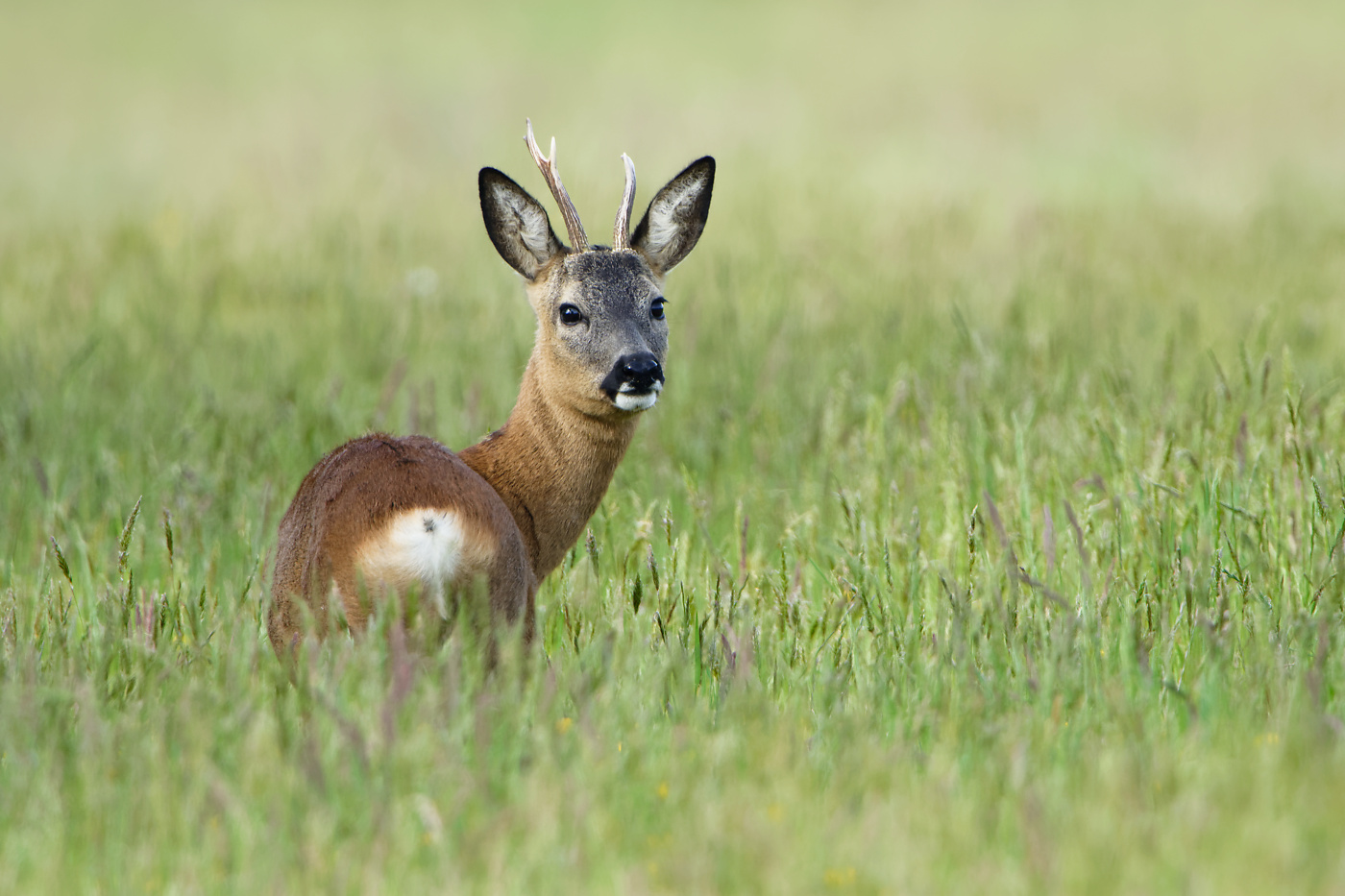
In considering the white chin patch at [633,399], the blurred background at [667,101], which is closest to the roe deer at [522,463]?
the white chin patch at [633,399]

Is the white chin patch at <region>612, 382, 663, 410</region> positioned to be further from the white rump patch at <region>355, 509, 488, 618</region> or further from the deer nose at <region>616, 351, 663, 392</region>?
the white rump patch at <region>355, 509, 488, 618</region>

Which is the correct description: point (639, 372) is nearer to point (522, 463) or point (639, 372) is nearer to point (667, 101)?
point (522, 463)

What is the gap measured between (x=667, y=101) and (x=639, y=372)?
12.0 m

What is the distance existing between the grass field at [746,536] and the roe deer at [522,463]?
7.9 inches

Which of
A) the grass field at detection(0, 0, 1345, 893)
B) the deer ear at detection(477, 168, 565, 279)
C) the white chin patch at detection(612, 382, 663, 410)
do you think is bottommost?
the grass field at detection(0, 0, 1345, 893)

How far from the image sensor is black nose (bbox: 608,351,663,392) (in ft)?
13.8

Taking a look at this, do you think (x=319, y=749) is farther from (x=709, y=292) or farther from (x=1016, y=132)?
(x=1016, y=132)

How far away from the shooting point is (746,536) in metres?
4.61

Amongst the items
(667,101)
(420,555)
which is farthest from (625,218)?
(667,101)

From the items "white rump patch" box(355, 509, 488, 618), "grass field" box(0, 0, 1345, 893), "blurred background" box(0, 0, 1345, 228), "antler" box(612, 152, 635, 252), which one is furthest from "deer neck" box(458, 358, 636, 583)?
"blurred background" box(0, 0, 1345, 228)

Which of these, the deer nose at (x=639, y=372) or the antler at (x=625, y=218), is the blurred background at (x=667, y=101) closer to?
the antler at (x=625, y=218)

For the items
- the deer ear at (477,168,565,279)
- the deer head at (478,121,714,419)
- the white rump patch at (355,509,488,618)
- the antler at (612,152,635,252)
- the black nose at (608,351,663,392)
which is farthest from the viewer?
the antler at (612,152,635,252)

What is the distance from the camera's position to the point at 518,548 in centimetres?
360

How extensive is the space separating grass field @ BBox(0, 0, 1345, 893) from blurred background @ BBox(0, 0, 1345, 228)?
0.16 m
